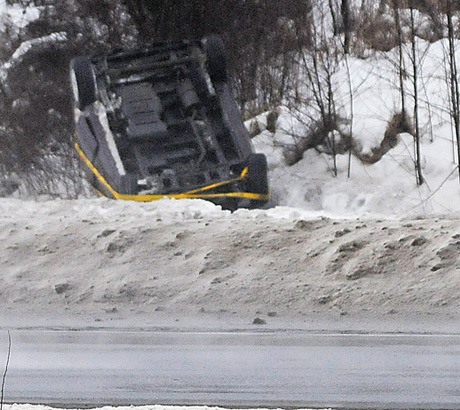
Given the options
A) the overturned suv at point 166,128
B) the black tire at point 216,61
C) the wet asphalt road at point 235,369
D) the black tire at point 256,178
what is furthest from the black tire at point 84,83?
the wet asphalt road at point 235,369

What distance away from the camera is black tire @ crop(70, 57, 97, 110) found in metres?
16.0

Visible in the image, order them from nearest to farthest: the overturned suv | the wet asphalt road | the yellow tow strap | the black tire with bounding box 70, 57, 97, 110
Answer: the wet asphalt road
the yellow tow strap
the overturned suv
the black tire with bounding box 70, 57, 97, 110

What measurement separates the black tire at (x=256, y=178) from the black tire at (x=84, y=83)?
8.69 ft

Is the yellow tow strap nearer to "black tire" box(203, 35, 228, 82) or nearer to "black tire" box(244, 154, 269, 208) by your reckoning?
"black tire" box(244, 154, 269, 208)

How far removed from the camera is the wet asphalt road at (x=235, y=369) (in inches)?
205

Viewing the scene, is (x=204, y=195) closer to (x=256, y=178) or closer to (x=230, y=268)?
(x=256, y=178)

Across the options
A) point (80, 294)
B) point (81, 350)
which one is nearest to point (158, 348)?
point (81, 350)

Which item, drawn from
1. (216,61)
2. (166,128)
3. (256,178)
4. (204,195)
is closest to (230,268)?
(204,195)

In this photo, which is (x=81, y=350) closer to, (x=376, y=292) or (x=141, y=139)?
(x=376, y=292)

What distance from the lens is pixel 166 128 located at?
15.9 metres

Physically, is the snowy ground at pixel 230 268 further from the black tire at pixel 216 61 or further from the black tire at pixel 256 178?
the black tire at pixel 216 61

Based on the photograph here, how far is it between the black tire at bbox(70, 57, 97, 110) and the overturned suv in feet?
0.05

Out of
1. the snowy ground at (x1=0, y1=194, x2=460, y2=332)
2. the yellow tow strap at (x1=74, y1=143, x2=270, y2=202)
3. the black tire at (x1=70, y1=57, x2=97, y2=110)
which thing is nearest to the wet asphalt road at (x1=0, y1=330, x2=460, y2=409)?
the snowy ground at (x1=0, y1=194, x2=460, y2=332)

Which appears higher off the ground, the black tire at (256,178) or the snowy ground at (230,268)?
the snowy ground at (230,268)
